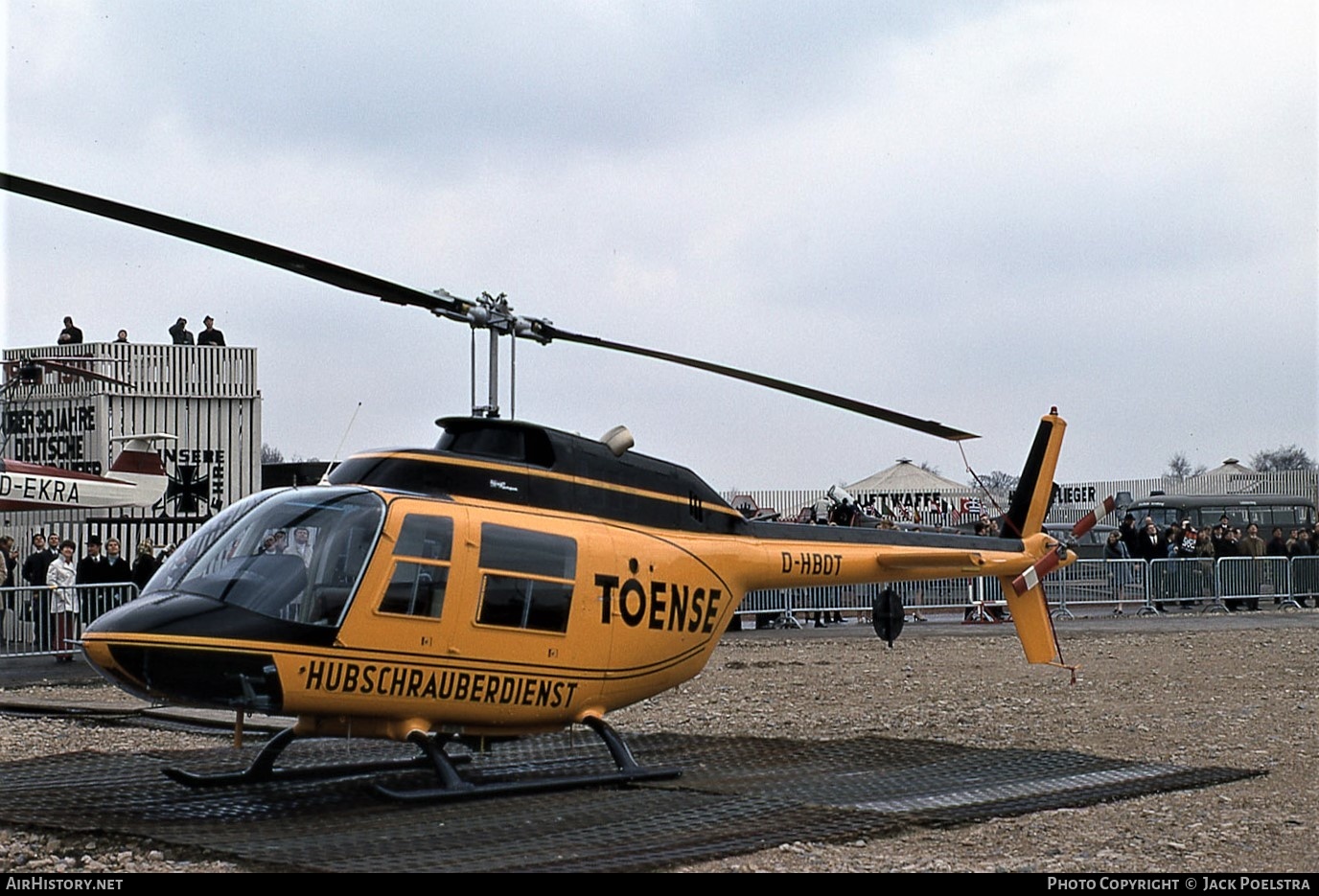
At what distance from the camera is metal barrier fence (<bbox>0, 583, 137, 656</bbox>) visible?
20.8 m

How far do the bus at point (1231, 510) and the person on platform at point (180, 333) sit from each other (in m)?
26.7

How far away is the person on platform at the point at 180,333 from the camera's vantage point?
31.4m

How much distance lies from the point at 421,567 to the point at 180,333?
23830 mm

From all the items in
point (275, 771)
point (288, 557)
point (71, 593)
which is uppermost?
point (288, 557)

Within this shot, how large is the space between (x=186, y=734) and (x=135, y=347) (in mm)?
18062

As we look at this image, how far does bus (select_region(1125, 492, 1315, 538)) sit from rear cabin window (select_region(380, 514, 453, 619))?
3640cm

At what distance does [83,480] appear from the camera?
26.7 meters

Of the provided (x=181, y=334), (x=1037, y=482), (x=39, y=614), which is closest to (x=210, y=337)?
(x=181, y=334)

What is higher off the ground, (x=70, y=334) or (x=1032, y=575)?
(x=70, y=334)

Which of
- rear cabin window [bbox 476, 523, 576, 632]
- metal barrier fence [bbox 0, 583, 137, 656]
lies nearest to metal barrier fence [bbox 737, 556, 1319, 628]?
metal barrier fence [bbox 0, 583, 137, 656]

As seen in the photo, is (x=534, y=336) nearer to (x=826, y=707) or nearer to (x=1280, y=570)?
(x=826, y=707)

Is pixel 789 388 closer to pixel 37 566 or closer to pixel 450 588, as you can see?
pixel 450 588

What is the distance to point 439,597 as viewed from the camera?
9.64 m

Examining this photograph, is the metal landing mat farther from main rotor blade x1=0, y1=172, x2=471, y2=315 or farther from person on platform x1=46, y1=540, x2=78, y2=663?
person on platform x1=46, y1=540, x2=78, y2=663
